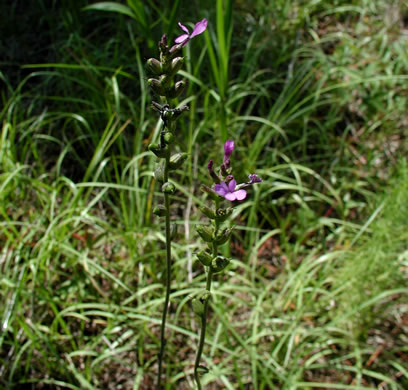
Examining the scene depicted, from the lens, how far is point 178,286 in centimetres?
221

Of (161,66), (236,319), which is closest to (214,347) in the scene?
(236,319)

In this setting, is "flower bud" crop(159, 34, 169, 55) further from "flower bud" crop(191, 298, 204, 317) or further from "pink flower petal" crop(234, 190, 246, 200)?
"flower bud" crop(191, 298, 204, 317)

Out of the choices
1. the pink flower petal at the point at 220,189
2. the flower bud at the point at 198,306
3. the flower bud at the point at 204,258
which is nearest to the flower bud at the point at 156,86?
the pink flower petal at the point at 220,189

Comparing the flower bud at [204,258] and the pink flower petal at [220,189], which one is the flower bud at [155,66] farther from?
the flower bud at [204,258]

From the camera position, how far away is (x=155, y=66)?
1.11 m

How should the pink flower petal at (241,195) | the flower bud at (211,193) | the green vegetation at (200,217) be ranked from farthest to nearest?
the green vegetation at (200,217) < the flower bud at (211,193) < the pink flower petal at (241,195)

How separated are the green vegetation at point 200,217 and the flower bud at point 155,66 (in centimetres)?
91

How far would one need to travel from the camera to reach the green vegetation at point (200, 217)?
81.6 inches

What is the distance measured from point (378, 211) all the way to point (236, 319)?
89cm

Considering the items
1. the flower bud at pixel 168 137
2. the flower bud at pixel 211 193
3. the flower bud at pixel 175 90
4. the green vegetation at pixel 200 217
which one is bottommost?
the green vegetation at pixel 200 217

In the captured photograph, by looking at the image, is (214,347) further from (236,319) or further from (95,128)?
(95,128)

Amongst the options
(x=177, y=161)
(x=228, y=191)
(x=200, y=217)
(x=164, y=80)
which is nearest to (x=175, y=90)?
(x=164, y=80)

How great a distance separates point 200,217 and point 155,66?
152 cm

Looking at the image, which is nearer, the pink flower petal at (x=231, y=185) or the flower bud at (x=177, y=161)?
the pink flower petal at (x=231, y=185)
